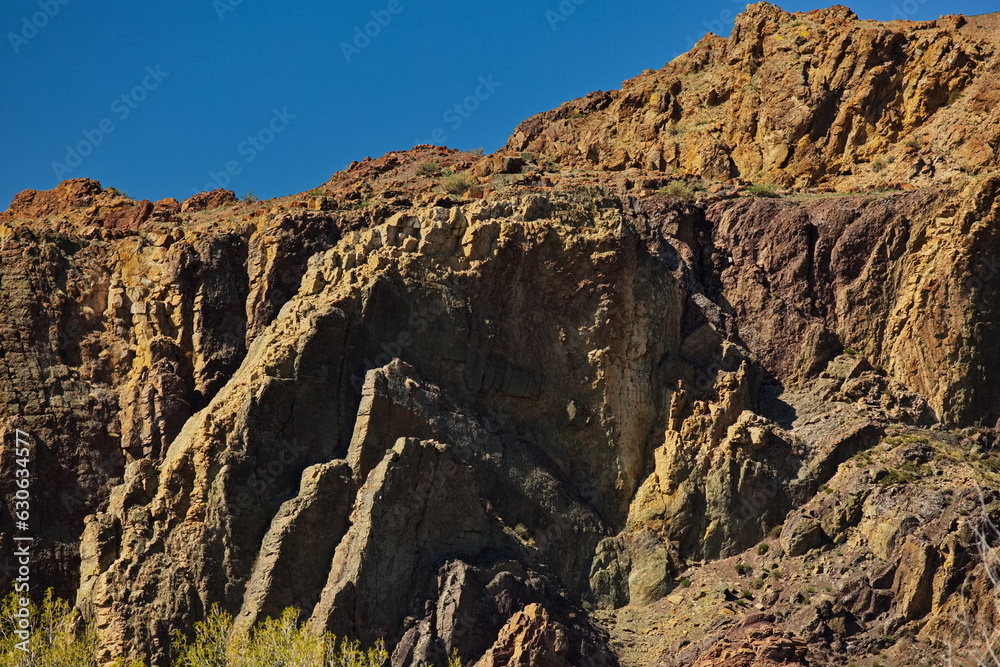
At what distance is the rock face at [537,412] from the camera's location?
40688mm

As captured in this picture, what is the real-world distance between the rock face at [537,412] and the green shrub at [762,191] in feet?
1.43

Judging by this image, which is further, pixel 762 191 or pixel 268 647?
pixel 762 191

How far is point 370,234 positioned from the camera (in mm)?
48781

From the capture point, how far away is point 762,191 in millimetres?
56688

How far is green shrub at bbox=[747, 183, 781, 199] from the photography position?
185 ft

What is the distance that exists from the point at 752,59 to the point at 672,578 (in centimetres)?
3167

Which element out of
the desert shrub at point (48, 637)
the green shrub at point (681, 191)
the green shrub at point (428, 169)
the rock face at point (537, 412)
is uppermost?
the green shrub at point (428, 169)

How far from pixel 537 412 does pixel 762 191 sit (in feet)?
54.6

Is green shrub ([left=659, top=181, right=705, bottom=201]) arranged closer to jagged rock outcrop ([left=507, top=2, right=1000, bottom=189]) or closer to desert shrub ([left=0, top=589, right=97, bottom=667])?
jagged rock outcrop ([left=507, top=2, right=1000, bottom=189])

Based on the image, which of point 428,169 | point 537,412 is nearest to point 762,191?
point 537,412

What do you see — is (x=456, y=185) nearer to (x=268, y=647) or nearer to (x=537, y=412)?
(x=537, y=412)

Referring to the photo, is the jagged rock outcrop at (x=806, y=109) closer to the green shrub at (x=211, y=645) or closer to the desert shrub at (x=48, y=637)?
the green shrub at (x=211, y=645)

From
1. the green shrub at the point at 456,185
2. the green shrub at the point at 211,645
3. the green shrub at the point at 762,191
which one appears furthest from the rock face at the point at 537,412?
the green shrub at the point at 456,185

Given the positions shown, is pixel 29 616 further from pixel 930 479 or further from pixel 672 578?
pixel 930 479
